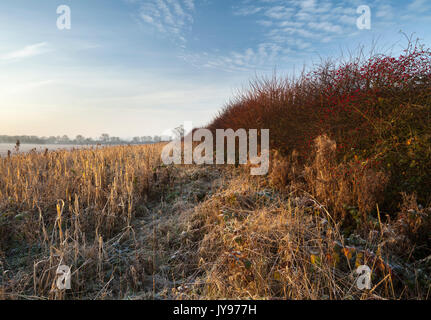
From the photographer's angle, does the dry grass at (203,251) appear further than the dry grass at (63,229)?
No

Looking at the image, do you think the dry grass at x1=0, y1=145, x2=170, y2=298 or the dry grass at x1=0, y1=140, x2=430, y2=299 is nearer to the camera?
the dry grass at x1=0, y1=140, x2=430, y2=299

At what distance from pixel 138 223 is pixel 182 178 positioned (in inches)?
81.6

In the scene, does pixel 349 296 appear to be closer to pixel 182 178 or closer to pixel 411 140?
pixel 411 140

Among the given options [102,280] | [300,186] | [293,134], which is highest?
[293,134]

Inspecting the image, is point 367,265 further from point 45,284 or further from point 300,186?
point 45,284

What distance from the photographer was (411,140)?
3.49 meters

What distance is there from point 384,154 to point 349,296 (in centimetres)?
272

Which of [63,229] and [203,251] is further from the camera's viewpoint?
[63,229]
